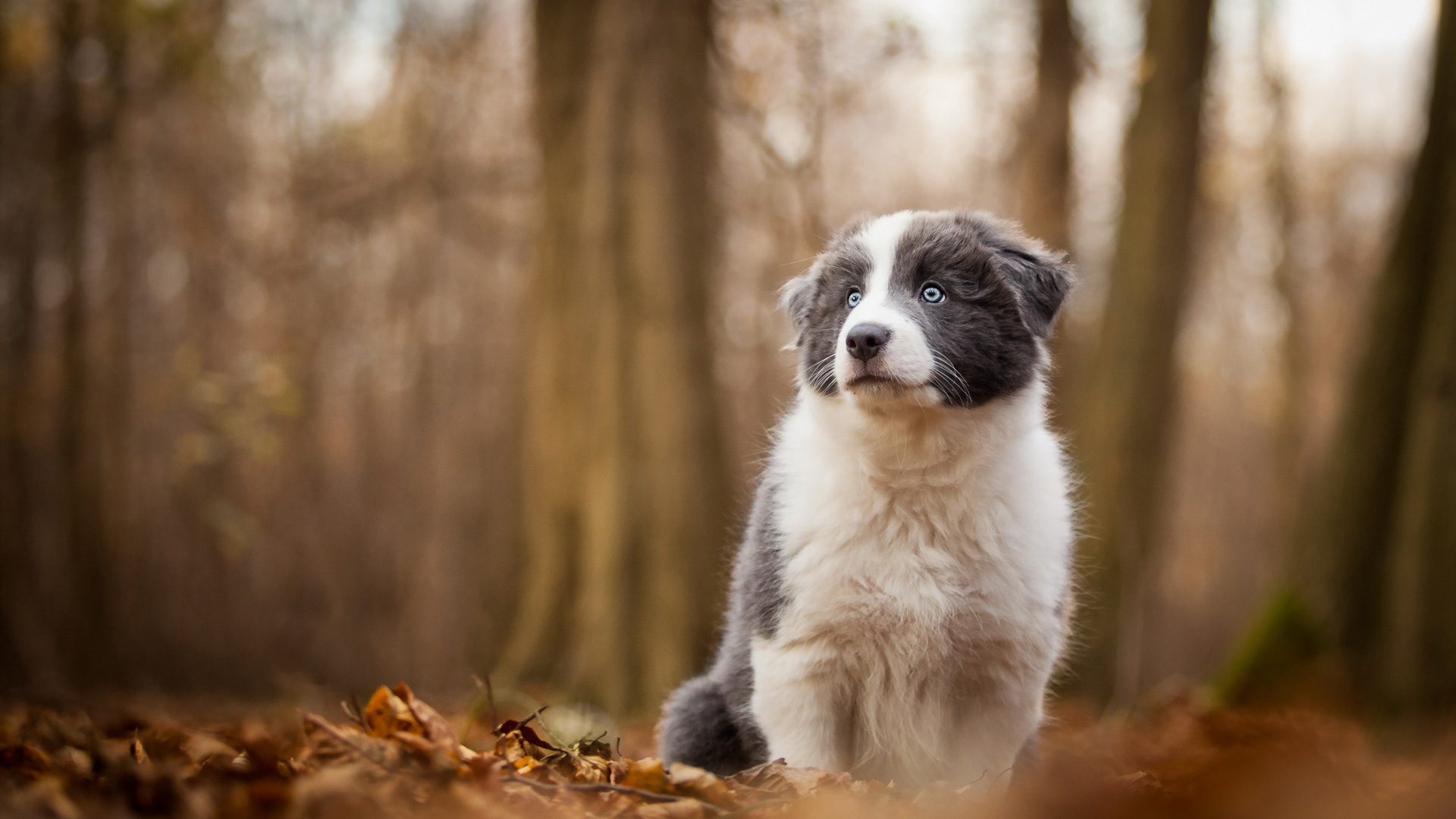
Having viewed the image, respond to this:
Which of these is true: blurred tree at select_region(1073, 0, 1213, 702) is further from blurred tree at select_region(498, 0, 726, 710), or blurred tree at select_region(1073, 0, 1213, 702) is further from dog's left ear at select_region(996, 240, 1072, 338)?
dog's left ear at select_region(996, 240, 1072, 338)

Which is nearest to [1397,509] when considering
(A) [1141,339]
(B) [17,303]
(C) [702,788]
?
(A) [1141,339]

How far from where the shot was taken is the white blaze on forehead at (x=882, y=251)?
141 inches

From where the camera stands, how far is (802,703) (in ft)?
10.9

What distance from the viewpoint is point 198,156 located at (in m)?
12.8

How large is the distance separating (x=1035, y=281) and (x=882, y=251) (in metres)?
0.56

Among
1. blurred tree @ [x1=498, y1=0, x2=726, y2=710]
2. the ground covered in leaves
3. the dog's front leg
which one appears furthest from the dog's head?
blurred tree @ [x1=498, y1=0, x2=726, y2=710]

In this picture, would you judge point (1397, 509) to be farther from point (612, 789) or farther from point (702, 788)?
point (612, 789)

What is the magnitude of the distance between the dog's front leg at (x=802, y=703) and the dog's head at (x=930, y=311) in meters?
0.88

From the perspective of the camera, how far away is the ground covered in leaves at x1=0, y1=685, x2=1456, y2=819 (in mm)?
1873

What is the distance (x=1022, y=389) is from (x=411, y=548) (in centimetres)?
1380

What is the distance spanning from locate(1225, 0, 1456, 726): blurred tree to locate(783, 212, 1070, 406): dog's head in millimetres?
3399

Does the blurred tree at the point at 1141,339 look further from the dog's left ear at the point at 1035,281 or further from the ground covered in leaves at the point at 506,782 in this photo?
the dog's left ear at the point at 1035,281

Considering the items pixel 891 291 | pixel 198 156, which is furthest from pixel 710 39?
pixel 198 156

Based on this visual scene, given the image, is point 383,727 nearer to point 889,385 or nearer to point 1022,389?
point 889,385
